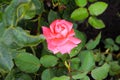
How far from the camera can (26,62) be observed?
1.09 m

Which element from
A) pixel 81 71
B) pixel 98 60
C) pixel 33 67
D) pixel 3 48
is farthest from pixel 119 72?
pixel 3 48

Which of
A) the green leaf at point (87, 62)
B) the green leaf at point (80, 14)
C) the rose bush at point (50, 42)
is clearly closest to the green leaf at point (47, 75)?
the rose bush at point (50, 42)

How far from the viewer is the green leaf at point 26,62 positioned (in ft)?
3.56

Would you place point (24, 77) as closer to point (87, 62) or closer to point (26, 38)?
point (87, 62)

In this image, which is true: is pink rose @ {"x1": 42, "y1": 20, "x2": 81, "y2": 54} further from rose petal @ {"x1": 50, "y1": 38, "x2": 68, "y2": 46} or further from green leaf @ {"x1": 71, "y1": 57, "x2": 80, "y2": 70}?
green leaf @ {"x1": 71, "y1": 57, "x2": 80, "y2": 70}

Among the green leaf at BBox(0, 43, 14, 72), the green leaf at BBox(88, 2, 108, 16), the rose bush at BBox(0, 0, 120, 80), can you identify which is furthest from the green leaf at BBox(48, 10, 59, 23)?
the green leaf at BBox(0, 43, 14, 72)

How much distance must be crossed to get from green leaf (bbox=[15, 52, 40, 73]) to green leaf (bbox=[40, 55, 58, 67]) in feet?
0.07

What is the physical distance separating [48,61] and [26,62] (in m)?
0.08

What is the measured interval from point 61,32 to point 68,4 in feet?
1.04

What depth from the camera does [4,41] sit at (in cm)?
90

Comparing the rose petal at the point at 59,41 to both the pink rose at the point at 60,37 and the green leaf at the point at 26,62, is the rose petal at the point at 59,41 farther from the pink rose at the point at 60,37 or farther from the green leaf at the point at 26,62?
the green leaf at the point at 26,62

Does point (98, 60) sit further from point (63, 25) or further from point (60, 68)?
point (63, 25)

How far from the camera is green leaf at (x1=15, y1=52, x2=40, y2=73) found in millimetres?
1084

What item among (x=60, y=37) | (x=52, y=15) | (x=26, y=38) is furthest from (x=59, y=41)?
(x=52, y=15)
